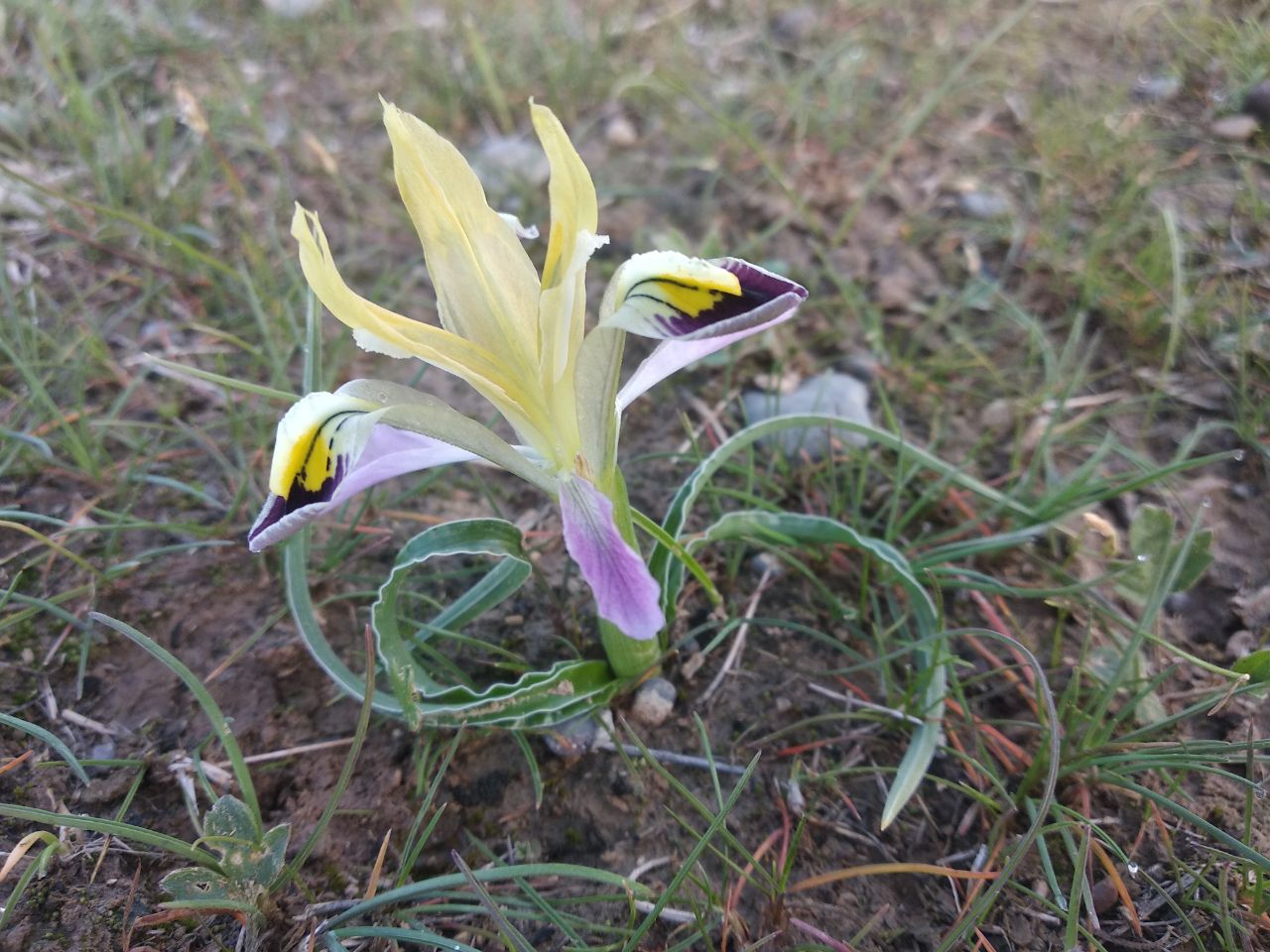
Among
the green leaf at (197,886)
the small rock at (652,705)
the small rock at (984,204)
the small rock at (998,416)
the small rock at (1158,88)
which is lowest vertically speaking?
the small rock at (998,416)

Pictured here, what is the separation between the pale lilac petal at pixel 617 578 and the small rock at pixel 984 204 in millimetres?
2448

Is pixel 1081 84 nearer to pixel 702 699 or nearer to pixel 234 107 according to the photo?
pixel 702 699

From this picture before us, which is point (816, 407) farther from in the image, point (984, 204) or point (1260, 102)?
point (1260, 102)

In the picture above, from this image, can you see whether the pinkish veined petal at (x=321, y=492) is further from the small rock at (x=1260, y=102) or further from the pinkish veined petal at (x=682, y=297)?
the small rock at (x=1260, y=102)

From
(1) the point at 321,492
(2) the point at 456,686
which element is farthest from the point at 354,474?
(2) the point at 456,686

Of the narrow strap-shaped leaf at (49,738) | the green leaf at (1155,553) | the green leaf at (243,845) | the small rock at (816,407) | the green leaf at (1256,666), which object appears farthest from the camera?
the small rock at (816,407)

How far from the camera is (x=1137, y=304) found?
9.39 ft

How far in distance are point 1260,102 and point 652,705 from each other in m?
3.29

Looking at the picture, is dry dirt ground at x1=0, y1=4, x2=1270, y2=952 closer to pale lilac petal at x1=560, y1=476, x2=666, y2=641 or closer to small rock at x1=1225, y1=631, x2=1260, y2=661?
small rock at x1=1225, y1=631, x2=1260, y2=661

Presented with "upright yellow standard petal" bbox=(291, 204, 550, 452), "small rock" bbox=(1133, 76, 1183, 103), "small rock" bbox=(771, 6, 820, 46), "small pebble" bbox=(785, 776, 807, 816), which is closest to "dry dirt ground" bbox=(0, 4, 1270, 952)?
"small pebble" bbox=(785, 776, 807, 816)

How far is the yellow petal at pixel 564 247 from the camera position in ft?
4.67

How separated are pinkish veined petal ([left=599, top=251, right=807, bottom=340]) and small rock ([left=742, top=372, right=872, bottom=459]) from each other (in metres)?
1.04

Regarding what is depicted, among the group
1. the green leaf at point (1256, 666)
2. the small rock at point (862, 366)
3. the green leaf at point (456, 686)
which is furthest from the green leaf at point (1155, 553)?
the green leaf at point (456, 686)

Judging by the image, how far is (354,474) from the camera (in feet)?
5.19
